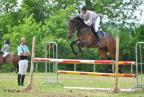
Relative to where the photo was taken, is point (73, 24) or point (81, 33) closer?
point (73, 24)

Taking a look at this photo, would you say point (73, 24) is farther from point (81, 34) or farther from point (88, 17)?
point (88, 17)

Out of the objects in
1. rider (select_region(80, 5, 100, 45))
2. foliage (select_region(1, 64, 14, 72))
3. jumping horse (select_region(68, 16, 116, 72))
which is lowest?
foliage (select_region(1, 64, 14, 72))

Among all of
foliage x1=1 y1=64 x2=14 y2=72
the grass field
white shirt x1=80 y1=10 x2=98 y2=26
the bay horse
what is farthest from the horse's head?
foliage x1=1 y1=64 x2=14 y2=72

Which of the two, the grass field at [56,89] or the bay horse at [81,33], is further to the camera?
the bay horse at [81,33]

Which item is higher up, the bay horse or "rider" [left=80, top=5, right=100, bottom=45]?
"rider" [left=80, top=5, right=100, bottom=45]

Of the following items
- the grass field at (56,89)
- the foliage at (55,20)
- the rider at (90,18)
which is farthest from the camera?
the foliage at (55,20)

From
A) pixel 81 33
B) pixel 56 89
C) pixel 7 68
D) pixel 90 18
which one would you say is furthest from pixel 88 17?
pixel 7 68

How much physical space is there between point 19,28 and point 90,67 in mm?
8943

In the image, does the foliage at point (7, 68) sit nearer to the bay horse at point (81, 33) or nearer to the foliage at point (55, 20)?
the foliage at point (55, 20)

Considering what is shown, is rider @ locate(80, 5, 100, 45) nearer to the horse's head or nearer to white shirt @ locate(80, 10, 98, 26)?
white shirt @ locate(80, 10, 98, 26)

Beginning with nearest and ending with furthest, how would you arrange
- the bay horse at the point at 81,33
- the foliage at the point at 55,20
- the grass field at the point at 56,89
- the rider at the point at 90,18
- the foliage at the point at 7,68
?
the grass field at the point at 56,89 → the bay horse at the point at 81,33 → the rider at the point at 90,18 → the foliage at the point at 7,68 → the foliage at the point at 55,20

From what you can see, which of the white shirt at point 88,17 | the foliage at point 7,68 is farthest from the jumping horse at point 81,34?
the foliage at point 7,68

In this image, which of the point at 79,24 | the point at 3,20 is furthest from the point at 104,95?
the point at 3,20

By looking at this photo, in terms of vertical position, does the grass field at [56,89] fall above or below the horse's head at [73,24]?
below
